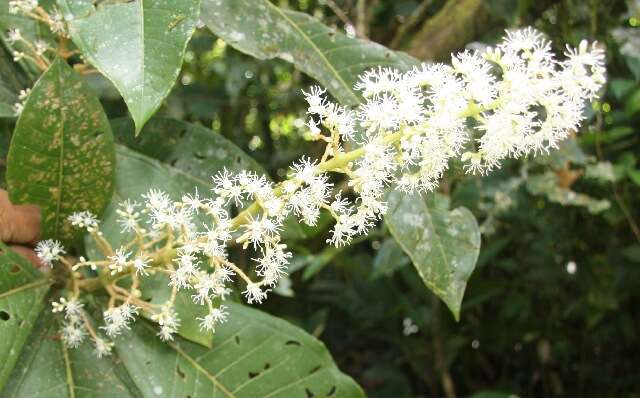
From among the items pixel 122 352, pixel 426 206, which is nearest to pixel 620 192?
pixel 426 206

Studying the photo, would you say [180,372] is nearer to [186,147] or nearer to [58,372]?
[58,372]

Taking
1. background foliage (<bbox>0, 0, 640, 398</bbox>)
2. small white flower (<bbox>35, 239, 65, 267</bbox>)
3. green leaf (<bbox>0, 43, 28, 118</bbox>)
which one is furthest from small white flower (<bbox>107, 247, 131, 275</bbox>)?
background foliage (<bbox>0, 0, 640, 398</bbox>)

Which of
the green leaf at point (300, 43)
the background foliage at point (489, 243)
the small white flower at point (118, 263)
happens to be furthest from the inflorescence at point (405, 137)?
the background foliage at point (489, 243)

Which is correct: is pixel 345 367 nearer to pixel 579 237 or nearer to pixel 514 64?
pixel 579 237

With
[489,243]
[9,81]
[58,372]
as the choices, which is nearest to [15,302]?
[58,372]

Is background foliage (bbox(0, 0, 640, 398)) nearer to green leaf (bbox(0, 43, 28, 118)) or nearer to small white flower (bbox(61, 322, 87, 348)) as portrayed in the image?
green leaf (bbox(0, 43, 28, 118))

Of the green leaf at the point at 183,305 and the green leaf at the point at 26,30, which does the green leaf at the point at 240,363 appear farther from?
the green leaf at the point at 26,30

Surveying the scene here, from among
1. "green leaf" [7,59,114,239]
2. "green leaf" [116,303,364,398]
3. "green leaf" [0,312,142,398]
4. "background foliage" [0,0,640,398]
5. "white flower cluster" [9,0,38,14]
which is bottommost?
"background foliage" [0,0,640,398]
